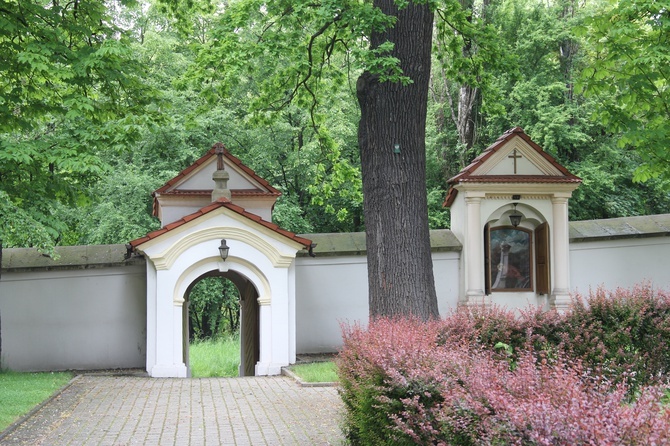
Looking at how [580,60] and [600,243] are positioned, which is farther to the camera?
[580,60]

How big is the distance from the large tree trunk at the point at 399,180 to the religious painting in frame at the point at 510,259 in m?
8.04

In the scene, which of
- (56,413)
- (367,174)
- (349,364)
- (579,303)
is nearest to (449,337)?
(349,364)

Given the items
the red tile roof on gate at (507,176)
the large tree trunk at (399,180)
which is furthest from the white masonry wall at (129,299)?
the large tree trunk at (399,180)

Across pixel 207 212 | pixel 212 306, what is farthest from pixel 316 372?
pixel 212 306

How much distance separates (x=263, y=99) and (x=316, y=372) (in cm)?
542

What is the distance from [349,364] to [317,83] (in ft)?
28.9

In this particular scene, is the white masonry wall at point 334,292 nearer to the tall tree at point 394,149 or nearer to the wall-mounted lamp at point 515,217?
the wall-mounted lamp at point 515,217

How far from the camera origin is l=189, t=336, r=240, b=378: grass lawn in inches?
1016

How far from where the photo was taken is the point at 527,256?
1942cm

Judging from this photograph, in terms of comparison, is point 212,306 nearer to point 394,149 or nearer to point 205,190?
point 205,190

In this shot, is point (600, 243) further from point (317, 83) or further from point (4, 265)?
point (4, 265)

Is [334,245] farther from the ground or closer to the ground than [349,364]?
farther from the ground

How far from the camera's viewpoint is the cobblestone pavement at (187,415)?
892 centimetres

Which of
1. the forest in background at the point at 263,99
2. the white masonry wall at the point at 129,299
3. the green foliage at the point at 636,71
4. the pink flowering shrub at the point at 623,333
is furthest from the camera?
the white masonry wall at the point at 129,299
